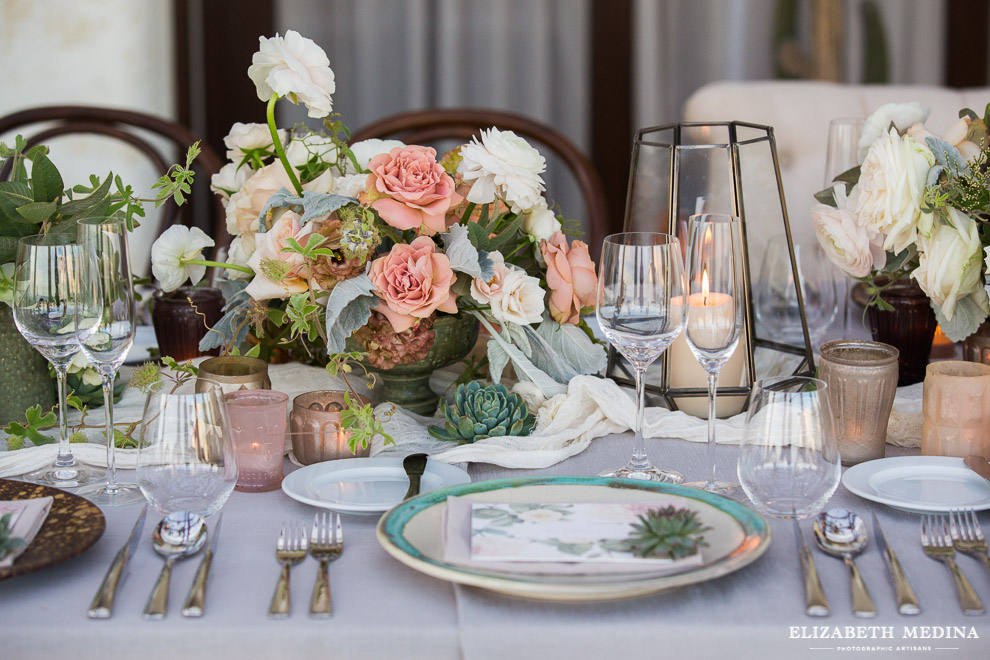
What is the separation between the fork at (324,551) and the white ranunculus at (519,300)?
272mm

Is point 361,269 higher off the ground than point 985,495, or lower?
higher

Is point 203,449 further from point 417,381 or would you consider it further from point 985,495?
point 985,495

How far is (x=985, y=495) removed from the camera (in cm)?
→ 81

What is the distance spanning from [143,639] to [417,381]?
1.57ft

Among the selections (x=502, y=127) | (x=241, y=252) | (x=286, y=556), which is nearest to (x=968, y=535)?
(x=286, y=556)

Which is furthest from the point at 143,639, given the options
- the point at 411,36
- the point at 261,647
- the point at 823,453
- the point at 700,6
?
the point at 700,6

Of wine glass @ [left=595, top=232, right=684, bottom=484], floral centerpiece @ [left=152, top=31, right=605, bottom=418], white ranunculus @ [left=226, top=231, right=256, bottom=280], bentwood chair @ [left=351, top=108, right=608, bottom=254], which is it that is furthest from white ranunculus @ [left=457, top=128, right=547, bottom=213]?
bentwood chair @ [left=351, top=108, right=608, bottom=254]

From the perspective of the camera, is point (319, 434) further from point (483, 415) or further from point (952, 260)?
point (952, 260)

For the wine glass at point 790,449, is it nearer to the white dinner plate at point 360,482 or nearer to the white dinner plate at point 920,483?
the white dinner plate at point 920,483

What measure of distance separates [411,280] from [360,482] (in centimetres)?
19

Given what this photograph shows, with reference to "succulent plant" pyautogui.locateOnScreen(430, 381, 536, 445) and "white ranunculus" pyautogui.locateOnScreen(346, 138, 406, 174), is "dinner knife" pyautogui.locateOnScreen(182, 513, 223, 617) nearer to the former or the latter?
"succulent plant" pyautogui.locateOnScreen(430, 381, 536, 445)

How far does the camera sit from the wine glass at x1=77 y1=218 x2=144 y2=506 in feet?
2.76

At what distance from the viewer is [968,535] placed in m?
0.73

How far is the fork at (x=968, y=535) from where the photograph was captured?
0.72 m
